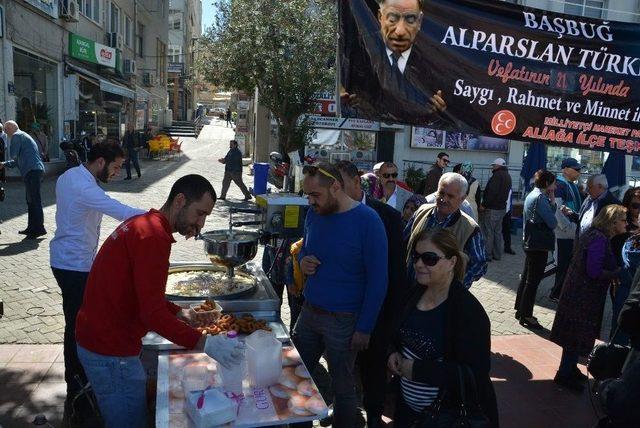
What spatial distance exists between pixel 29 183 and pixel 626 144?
8631mm

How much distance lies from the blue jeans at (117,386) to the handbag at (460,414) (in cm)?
140

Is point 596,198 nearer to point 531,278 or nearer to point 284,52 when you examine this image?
Answer: point 531,278

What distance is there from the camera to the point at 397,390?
2812mm

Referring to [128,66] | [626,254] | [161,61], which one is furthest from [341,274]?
[161,61]

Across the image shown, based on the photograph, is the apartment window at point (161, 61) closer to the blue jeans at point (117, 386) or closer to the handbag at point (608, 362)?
the blue jeans at point (117, 386)

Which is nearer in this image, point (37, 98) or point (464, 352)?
point (464, 352)

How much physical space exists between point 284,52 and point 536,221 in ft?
32.5

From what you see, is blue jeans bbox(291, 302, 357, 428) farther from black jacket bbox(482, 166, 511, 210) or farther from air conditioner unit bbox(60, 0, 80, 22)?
air conditioner unit bbox(60, 0, 80, 22)

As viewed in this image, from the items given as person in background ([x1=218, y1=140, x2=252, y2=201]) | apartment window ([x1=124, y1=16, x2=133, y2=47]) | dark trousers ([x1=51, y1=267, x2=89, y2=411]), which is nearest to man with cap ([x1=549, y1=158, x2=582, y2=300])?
dark trousers ([x1=51, y1=267, x2=89, y2=411])

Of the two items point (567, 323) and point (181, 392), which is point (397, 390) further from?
point (567, 323)

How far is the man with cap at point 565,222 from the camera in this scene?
684 centimetres

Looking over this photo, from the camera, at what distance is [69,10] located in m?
17.8

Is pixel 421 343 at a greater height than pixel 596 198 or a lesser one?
lesser

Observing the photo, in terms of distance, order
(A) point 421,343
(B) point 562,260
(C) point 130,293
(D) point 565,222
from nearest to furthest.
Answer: (C) point 130,293 < (A) point 421,343 < (D) point 565,222 < (B) point 562,260
